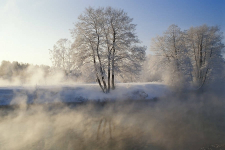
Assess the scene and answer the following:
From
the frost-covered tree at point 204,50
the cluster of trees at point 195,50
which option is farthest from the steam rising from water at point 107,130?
the frost-covered tree at point 204,50

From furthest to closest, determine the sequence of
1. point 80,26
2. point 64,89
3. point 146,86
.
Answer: point 146,86 < point 64,89 < point 80,26

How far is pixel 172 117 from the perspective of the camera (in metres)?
11.5

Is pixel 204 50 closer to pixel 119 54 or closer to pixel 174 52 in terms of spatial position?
pixel 174 52

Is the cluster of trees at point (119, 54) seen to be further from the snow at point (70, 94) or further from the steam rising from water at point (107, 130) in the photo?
the steam rising from water at point (107, 130)

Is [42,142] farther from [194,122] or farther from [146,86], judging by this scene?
[146,86]

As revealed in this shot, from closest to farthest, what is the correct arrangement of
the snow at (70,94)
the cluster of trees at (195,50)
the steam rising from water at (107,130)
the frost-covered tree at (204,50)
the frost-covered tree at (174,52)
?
the steam rising from water at (107,130)
the snow at (70,94)
the frost-covered tree at (174,52)
the cluster of trees at (195,50)
the frost-covered tree at (204,50)

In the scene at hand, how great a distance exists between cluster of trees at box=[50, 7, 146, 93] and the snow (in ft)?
4.53

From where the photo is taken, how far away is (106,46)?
18188 mm

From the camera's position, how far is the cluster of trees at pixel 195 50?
21734mm

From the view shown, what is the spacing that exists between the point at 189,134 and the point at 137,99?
32.7 ft

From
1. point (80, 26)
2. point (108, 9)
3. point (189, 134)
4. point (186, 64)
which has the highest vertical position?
point (108, 9)

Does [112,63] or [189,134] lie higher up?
[112,63]

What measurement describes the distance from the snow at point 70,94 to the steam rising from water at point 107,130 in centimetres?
335

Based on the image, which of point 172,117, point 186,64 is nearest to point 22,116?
point 172,117
